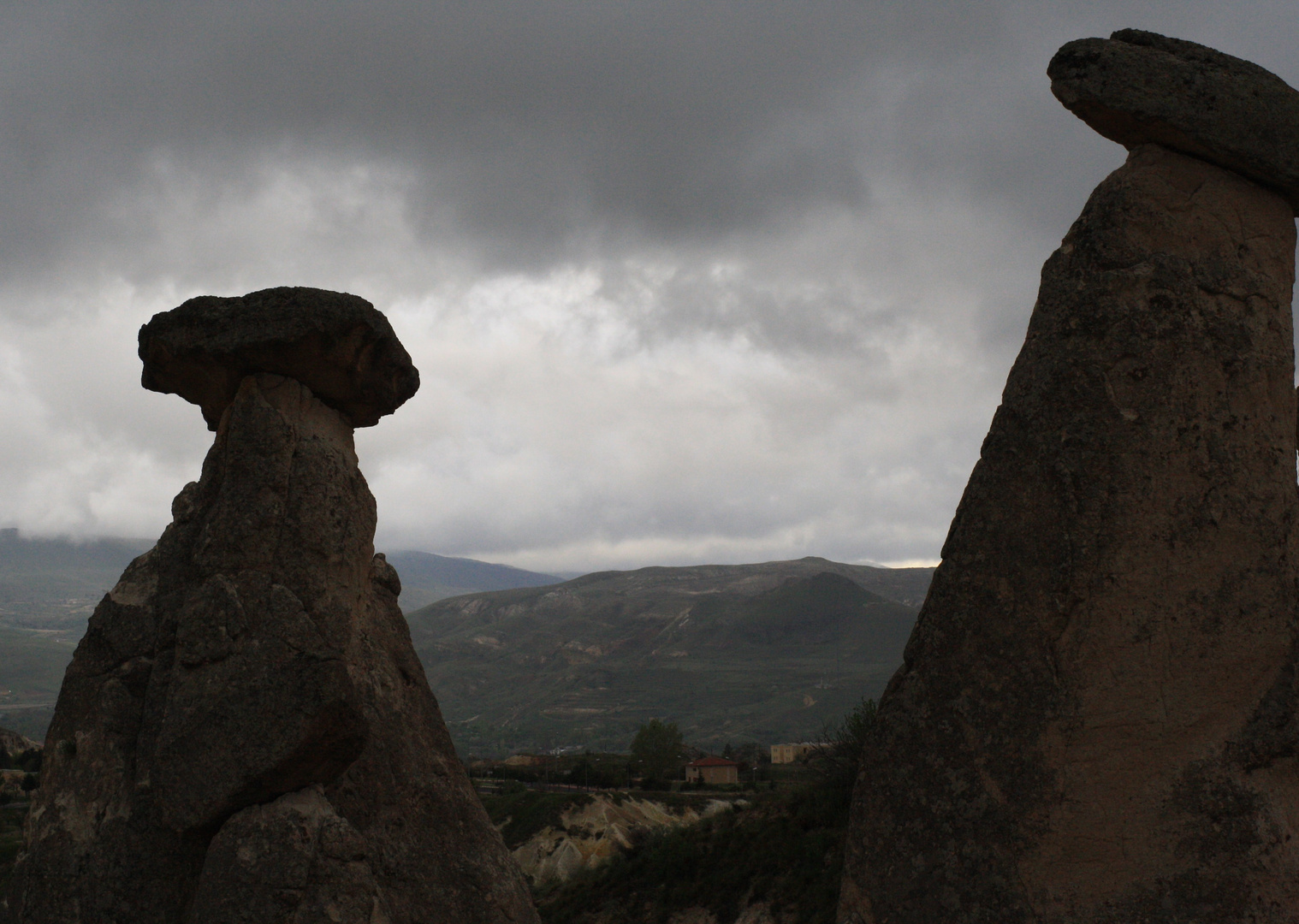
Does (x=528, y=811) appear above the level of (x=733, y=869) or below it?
below

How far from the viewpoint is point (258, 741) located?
859 cm

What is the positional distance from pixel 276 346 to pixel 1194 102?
8186 millimetres

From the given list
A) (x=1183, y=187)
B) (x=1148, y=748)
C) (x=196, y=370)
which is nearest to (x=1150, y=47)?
(x=1183, y=187)

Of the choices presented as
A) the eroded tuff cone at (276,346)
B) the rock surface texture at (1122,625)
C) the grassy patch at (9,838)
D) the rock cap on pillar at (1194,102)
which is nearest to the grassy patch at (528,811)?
the grassy patch at (9,838)

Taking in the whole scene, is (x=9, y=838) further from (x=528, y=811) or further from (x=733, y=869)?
(x=733, y=869)

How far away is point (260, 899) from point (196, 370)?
17.3 ft

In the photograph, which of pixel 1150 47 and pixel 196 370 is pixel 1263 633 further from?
pixel 196 370

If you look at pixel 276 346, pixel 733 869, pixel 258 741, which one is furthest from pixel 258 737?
pixel 733 869

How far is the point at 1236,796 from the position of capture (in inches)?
256

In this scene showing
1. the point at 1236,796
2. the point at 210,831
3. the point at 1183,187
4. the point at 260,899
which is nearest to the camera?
the point at 1236,796

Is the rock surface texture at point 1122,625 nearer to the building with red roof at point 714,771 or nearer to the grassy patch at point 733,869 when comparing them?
the grassy patch at point 733,869

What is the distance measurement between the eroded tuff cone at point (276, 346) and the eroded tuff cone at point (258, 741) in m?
0.26

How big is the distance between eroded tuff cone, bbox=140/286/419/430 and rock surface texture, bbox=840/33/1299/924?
6282 millimetres

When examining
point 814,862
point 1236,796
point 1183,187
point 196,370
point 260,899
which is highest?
point 1183,187
